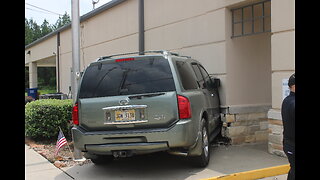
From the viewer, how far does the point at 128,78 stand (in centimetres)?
542

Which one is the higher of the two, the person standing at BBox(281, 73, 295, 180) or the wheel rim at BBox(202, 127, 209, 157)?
the person standing at BBox(281, 73, 295, 180)

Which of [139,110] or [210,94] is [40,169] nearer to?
[139,110]

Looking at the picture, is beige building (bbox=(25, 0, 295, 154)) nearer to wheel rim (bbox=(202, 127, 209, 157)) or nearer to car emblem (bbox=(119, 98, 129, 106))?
wheel rim (bbox=(202, 127, 209, 157))

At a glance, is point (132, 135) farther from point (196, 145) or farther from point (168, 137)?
point (196, 145)

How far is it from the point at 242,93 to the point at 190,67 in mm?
2284

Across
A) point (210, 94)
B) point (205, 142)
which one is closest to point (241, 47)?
point (210, 94)

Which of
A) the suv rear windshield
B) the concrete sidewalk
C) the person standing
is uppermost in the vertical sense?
the suv rear windshield

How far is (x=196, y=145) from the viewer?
17.6 ft

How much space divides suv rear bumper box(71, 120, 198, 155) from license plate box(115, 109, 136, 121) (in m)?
0.19

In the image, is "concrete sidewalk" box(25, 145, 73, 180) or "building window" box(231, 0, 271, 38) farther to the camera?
"building window" box(231, 0, 271, 38)

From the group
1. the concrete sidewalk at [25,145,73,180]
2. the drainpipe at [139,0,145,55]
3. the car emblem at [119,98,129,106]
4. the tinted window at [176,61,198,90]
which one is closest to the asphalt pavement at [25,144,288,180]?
the concrete sidewalk at [25,145,73,180]

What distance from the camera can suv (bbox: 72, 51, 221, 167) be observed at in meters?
5.08

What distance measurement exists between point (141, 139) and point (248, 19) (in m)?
4.30
